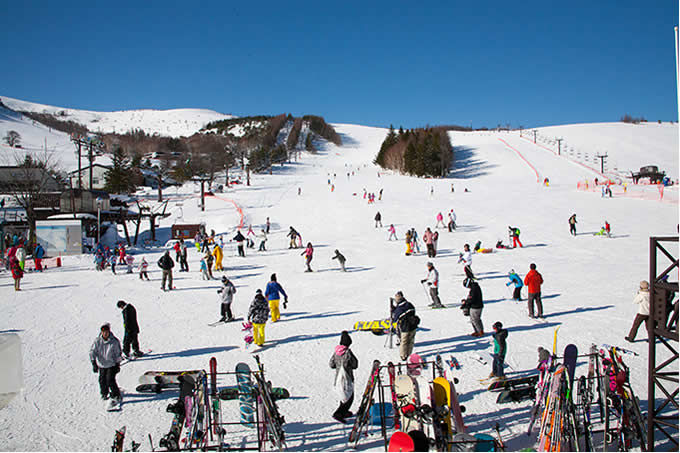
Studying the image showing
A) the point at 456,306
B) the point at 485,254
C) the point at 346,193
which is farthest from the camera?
the point at 346,193

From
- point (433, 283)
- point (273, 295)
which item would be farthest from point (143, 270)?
point (433, 283)

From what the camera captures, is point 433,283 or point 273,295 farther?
point 433,283

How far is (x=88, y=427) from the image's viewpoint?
5547mm

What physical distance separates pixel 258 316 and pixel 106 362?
9.34 feet

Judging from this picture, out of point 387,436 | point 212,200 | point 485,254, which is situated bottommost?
point 387,436

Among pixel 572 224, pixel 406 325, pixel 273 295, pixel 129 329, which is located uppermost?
pixel 572 224

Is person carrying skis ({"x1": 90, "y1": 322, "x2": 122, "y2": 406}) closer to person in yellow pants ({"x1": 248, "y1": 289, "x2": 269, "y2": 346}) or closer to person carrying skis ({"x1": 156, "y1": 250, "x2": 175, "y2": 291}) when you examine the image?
person in yellow pants ({"x1": 248, "y1": 289, "x2": 269, "y2": 346})

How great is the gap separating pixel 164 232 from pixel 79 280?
1789cm

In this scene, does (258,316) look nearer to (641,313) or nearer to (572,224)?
(641,313)

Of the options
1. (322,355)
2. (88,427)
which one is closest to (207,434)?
(88,427)

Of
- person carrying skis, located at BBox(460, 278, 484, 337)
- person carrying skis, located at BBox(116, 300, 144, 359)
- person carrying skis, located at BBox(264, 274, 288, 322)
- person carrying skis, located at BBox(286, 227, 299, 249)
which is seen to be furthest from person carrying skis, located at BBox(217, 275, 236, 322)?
person carrying skis, located at BBox(286, 227, 299, 249)

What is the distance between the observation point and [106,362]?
20.2ft

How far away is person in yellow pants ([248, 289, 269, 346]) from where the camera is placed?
8242 mm

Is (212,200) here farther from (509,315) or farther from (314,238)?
(509,315)
